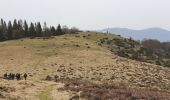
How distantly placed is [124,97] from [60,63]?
45.8 meters

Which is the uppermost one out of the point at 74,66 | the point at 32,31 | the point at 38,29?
the point at 38,29

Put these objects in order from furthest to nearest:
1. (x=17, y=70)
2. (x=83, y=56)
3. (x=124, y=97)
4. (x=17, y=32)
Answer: (x=17, y=32)
(x=83, y=56)
(x=17, y=70)
(x=124, y=97)

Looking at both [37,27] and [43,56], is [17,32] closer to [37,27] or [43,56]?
[37,27]

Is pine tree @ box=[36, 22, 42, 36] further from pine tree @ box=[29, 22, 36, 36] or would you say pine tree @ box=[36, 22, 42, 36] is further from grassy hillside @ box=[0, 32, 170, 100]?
grassy hillside @ box=[0, 32, 170, 100]

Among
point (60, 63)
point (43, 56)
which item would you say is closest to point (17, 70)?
point (60, 63)

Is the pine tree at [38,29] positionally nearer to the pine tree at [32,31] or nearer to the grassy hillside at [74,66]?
the pine tree at [32,31]

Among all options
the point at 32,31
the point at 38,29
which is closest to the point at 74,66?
the point at 32,31

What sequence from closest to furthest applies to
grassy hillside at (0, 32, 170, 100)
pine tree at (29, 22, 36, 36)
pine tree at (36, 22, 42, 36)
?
grassy hillside at (0, 32, 170, 100) → pine tree at (29, 22, 36, 36) → pine tree at (36, 22, 42, 36)

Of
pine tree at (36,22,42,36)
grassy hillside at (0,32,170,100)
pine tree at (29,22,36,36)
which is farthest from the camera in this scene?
pine tree at (36,22,42,36)

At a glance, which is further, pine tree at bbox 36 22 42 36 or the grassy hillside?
pine tree at bbox 36 22 42 36

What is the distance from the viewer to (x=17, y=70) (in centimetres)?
6756

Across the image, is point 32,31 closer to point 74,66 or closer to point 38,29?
point 38,29

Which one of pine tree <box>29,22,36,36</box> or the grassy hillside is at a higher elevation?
pine tree <box>29,22,36,36</box>

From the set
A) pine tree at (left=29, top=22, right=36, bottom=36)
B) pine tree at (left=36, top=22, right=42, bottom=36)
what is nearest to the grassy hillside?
pine tree at (left=29, top=22, right=36, bottom=36)
